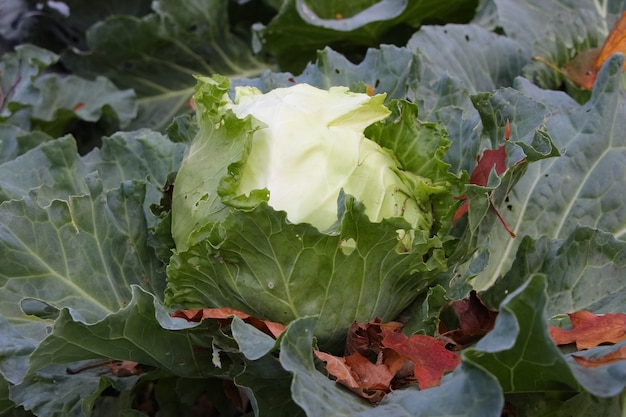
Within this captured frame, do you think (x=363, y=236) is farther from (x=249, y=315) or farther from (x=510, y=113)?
(x=510, y=113)

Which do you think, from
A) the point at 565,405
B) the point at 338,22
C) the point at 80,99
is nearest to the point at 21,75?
the point at 80,99

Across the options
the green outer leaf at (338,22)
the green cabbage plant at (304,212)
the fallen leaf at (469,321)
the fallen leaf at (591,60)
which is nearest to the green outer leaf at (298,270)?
the green cabbage plant at (304,212)

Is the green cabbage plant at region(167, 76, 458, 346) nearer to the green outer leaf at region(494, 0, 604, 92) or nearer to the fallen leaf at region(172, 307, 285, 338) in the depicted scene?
the fallen leaf at region(172, 307, 285, 338)

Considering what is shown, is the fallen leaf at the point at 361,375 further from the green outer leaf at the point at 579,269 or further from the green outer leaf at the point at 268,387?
the green outer leaf at the point at 579,269

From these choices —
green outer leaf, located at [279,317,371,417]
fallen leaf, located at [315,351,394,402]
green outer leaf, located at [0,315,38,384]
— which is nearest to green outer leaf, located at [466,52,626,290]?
fallen leaf, located at [315,351,394,402]

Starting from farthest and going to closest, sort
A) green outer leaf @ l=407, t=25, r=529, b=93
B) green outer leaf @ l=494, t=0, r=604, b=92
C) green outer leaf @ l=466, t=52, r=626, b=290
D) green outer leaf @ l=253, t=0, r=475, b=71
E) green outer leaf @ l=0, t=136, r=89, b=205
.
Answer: green outer leaf @ l=253, t=0, r=475, b=71, green outer leaf @ l=494, t=0, r=604, b=92, green outer leaf @ l=407, t=25, r=529, b=93, green outer leaf @ l=0, t=136, r=89, b=205, green outer leaf @ l=466, t=52, r=626, b=290

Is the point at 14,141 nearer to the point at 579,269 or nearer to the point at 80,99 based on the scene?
the point at 80,99
